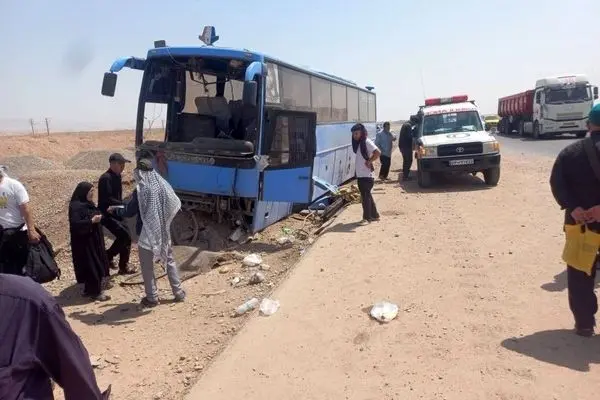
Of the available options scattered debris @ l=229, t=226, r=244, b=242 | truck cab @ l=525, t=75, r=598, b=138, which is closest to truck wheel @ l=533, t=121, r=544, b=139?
truck cab @ l=525, t=75, r=598, b=138

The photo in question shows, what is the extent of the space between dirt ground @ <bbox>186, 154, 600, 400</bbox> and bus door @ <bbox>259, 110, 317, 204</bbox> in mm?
1150

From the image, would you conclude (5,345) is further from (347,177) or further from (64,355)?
(347,177)

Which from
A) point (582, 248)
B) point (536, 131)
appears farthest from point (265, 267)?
point (536, 131)

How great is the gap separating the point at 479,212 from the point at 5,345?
8.79 m

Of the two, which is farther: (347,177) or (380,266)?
(347,177)

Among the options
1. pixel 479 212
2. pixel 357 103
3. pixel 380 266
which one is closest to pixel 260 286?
pixel 380 266

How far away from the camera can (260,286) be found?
6652mm

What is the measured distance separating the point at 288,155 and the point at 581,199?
5161 mm

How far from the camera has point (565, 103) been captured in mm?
25953

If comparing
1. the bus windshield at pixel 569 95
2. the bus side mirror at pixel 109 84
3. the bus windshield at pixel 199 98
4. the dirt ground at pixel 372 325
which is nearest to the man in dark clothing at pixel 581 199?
the dirt ground at pixel 372 325

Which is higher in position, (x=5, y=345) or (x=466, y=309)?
(x=5, y=345)

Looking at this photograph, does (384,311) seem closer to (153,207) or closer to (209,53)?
(153,207)

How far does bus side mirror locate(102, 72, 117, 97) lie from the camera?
27.1 ft

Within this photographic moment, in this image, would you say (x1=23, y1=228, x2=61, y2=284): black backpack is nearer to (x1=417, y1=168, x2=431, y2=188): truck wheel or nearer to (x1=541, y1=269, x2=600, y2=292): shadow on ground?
(x1=541, y1=269, x2=600, y2=292): shadow on ground
